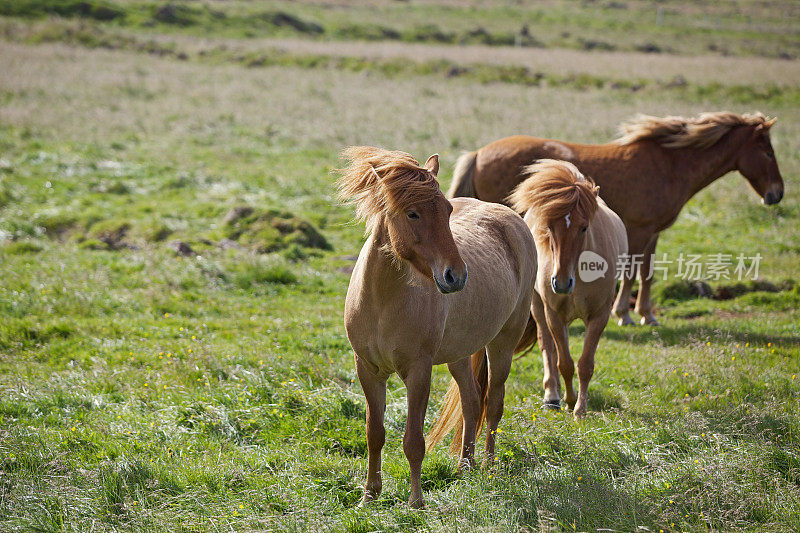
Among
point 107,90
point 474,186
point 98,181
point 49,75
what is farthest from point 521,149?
point 49,75

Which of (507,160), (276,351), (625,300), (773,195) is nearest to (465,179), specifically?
(507,160)

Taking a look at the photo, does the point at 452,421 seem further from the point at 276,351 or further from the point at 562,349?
the point at 276,351

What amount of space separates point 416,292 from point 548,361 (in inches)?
110

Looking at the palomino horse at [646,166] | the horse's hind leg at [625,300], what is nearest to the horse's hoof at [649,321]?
the palomino horse at [646,166]

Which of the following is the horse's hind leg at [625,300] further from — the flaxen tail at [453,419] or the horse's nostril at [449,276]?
the horse's nostril at [449,276]

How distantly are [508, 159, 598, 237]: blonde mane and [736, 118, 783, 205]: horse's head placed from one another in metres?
4.68

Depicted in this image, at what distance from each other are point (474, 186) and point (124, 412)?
18.0 ft

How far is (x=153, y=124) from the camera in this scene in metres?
20.7

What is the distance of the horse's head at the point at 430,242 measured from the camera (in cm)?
385

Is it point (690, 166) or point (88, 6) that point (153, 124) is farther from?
point (88, 6)

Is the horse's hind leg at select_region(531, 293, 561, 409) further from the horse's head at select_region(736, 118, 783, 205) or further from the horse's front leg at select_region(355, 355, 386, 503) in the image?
the horse's head at select_region(736, 118, 783, 205)

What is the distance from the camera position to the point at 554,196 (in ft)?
19.8

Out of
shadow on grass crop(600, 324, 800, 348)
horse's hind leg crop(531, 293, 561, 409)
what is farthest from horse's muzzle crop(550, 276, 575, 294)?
shadow on grass crop(600, 324, 800, 348)

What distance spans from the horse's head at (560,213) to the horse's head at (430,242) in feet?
6.54
